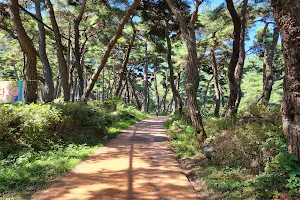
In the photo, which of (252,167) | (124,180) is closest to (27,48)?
(124,180)

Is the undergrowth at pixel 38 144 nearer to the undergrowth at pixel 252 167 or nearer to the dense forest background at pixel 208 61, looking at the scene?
the dense forest background at pixel 208 61

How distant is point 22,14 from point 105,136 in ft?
29.0

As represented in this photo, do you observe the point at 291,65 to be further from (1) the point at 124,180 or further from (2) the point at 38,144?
(2) the point at 38,144

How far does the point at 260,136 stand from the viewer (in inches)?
193

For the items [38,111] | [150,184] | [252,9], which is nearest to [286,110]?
[150,184]

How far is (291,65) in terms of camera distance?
3.79m

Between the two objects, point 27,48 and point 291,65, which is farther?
point 27,48

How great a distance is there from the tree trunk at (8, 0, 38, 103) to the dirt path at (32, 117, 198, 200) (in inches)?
120

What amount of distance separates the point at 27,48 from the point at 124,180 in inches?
215

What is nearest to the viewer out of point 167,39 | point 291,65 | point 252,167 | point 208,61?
point 291,65

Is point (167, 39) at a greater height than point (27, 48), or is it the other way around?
point (167, 39)

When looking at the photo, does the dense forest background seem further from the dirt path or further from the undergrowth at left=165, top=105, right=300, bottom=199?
the dirt path

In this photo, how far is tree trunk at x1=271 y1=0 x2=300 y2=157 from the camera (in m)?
3.72

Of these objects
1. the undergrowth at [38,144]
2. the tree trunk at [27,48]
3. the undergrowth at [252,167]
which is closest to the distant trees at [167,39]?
the tree trunk at [27,48]
